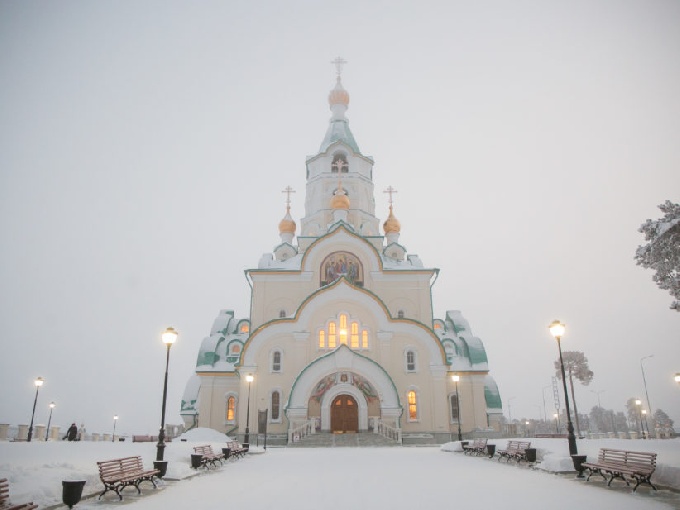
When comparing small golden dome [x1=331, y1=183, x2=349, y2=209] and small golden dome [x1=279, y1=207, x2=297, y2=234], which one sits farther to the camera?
small golden dome [x1=279, y1=207, x2=297, y2=234]

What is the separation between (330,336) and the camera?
30562 mm

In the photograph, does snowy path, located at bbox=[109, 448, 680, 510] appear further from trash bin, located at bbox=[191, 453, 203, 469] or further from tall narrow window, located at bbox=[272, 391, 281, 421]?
tall narrow window, located at bbox=[272, 391, 281, 421]

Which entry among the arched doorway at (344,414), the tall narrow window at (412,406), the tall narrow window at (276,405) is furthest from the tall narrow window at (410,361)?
the tall narrow window at (276,405)

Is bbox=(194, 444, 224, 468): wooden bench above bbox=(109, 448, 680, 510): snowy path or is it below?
above

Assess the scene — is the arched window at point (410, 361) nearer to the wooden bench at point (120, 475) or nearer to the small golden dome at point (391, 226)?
the small golden dome at point (391, 226)

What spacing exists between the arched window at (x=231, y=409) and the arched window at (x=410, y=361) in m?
11.8

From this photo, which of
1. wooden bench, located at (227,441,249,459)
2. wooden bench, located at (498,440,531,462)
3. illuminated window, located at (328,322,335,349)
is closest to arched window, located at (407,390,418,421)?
illuminated window, located at (328,322,335,349)

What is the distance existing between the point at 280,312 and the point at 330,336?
4783 mm

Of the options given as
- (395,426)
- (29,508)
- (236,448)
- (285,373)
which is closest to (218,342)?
(285,373)

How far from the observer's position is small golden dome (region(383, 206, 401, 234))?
4016cm

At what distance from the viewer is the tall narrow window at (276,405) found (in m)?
29.3

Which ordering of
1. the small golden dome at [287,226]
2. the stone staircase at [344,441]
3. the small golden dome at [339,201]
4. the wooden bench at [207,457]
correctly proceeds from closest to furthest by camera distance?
the wooden bench at [207,457] < the stone staircase at [344,441] < the small golden dome at [339,201] < the small golden dome at [287,226]

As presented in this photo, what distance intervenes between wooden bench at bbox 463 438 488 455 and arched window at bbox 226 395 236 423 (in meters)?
17.1

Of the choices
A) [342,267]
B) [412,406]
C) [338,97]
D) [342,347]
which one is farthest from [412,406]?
[338,97]
